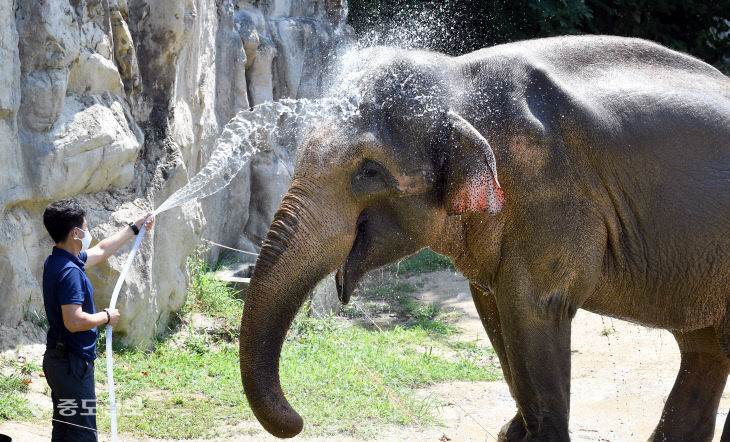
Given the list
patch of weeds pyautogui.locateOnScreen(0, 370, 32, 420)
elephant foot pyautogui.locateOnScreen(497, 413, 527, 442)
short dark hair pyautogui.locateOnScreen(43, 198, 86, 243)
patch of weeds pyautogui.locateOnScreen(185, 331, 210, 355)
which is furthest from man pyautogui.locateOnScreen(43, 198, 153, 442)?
patch of weeds pyautogui.locateOnScreen(185, 331, 210, 355)

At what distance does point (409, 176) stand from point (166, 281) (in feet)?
12.5

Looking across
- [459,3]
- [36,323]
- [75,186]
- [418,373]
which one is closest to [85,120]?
[75,186]

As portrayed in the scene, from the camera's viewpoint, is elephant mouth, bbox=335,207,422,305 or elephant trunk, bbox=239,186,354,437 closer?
elephant trunk, bbox=239,186,354,437

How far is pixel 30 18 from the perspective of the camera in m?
5.53

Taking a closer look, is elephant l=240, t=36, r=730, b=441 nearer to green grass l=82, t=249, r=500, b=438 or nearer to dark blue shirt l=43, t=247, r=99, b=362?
dark blue shirt l=43, t=247, r=99, b=362

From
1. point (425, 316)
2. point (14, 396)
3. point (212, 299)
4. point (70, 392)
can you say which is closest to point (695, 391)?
point (70, 392)

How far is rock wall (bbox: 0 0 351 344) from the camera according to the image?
18.0ft

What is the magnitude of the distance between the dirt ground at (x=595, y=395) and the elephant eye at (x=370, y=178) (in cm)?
206

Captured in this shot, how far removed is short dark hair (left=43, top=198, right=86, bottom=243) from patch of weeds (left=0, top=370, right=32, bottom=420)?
1.67 meters

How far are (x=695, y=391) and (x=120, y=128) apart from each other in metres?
3.92

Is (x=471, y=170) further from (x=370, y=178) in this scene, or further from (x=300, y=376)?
(x=300, y=376)

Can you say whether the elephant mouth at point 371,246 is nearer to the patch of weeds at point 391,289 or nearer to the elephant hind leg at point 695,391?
the elephant hind leg at point 695,391

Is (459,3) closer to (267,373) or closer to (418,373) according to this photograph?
(418,373)

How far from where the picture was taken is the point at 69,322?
349cm
